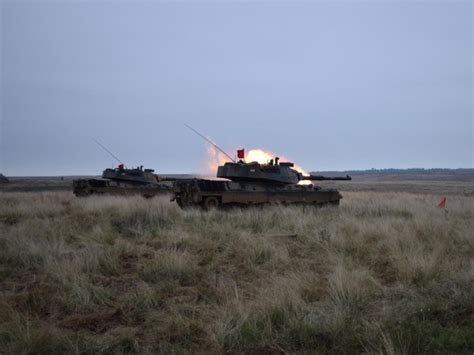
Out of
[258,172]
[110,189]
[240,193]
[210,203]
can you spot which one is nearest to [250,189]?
[240,193]

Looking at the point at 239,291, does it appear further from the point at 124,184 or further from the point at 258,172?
the point at 124,184

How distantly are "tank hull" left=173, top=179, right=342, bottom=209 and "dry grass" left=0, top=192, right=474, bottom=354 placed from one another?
5439 millimetres

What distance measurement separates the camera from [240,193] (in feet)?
57.9

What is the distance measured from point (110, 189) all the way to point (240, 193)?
1141 centimetres

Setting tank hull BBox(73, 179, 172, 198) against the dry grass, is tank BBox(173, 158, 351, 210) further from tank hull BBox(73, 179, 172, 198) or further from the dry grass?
tank hull BBox(73, 179, 172, 198)

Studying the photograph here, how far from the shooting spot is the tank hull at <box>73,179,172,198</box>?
25.9m

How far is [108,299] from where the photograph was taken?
6484 mm

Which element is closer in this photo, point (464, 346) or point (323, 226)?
point (464, 346)

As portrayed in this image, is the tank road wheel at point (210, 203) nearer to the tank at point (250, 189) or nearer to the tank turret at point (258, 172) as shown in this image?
the tank at point (250, 189)

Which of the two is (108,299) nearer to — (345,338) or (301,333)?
(301,333)

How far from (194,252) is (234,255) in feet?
3.02

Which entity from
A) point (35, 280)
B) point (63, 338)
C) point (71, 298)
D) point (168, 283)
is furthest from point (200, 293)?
point (35, 280)

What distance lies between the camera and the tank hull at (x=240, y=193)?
17.3 metres

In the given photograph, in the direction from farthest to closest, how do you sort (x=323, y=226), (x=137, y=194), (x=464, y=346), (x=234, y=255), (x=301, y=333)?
(x=137, y=194) → (x=323, y=226) → (x=234, y=255) → (x=301, y=333) → (x=464, y=346)
